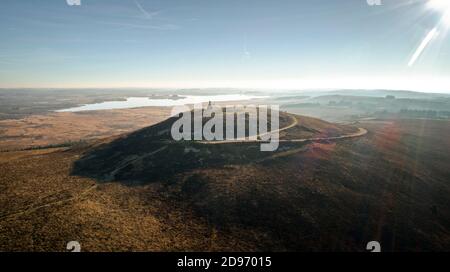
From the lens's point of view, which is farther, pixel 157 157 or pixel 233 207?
pixel 157 157

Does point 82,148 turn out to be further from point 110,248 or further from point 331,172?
point 331,172

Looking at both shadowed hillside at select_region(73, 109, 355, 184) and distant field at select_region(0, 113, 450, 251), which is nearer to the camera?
distant field at select_region(0, 113, 450, 251)

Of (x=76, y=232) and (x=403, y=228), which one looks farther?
(x=403, y=228)

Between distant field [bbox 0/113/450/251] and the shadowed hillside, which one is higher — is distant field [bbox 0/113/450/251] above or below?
below

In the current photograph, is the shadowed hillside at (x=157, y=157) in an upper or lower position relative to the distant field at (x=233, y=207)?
upper

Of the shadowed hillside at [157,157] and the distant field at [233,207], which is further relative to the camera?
the shadowed hillside at [157,157]

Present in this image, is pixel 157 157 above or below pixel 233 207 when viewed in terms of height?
above

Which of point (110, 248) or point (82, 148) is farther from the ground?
point (82, 148)

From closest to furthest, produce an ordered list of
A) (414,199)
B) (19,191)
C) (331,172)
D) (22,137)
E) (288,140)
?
(19,191) → (414,199) → (331,172) → (288,140) → (22,137)

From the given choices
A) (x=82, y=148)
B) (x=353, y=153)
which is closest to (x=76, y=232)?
(x=82, y=148)
